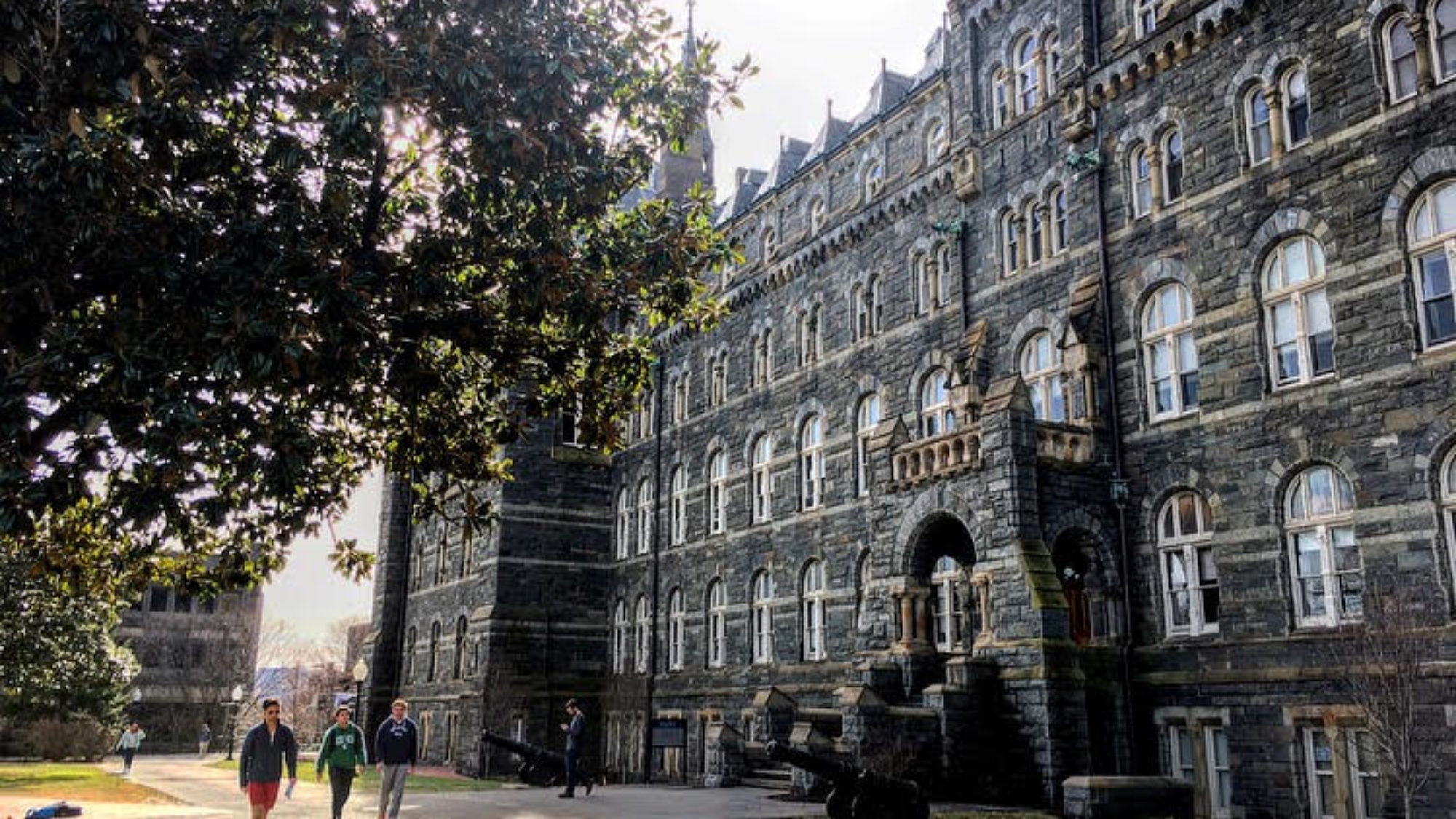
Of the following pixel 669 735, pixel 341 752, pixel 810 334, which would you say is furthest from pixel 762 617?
pixel 341 752

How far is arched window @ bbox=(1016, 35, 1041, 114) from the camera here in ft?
80.5

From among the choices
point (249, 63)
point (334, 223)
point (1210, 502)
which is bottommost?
point (1210, 502)

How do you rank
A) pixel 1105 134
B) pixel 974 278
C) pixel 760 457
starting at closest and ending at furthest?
pixel 1105 134 → pixel 974 278 → pixel 760 457

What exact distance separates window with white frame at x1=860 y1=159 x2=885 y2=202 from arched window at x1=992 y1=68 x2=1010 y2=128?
14.7ft

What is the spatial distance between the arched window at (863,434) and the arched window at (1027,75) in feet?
24.4

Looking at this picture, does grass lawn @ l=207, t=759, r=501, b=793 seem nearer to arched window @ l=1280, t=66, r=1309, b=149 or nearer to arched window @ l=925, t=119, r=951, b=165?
arched window @ l=925, t=119, r=951, b=165

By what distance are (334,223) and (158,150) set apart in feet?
5.94

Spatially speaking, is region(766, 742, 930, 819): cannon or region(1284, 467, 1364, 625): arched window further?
region(1284, 467, 1364, 625): arched window

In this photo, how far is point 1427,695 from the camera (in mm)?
15625

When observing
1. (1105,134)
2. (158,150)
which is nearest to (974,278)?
(1105,134)

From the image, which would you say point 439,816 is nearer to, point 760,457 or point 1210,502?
point 1210,502

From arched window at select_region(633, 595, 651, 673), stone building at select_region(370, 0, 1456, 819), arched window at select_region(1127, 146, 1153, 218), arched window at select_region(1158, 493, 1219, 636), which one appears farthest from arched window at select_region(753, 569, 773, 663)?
arched window at select_region(1127, 146, 1153, 218)

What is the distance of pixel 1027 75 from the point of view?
81.6 ft

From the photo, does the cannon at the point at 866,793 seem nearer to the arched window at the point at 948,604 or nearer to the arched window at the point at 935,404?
the arched window at the point at 948,604
